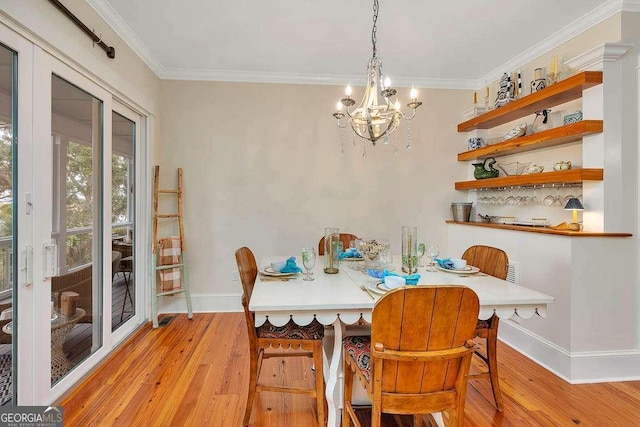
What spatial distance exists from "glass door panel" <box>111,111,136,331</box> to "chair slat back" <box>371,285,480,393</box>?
2.48 meters

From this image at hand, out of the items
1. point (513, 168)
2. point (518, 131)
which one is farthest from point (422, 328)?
point (513, 168)

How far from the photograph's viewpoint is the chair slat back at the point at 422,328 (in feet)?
3.78

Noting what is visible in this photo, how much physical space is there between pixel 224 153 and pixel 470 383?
10.1 ft

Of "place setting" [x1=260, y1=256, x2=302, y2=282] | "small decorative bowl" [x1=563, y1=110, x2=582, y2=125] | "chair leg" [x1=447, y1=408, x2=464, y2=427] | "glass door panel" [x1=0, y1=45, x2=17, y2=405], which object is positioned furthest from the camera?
"small decorative bowl" [x1=563, y1=110, x2=582, y2=125]

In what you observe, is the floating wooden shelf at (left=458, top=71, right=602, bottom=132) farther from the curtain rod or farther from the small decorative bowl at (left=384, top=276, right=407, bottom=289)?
the curtain rod

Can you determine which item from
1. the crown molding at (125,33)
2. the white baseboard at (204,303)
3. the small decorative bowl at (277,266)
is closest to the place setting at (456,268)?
the small decorative bowl at (277,266)

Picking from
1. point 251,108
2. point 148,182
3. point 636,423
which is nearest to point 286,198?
point 251,108

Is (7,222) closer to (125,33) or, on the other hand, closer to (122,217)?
(122,217)

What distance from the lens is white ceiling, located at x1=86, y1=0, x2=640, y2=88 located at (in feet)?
7.77

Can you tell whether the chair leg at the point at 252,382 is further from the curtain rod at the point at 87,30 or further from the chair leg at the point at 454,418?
the curtain rod at the point at 87,30

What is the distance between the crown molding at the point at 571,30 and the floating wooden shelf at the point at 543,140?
2.59ft

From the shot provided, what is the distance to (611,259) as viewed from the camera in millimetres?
2275

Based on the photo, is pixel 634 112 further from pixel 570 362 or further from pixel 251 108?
pixel 251 108

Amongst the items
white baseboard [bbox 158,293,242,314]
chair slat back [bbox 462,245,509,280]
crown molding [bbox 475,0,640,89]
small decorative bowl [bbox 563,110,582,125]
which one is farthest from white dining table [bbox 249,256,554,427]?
crown molding [bbox 475,0,640,89]
